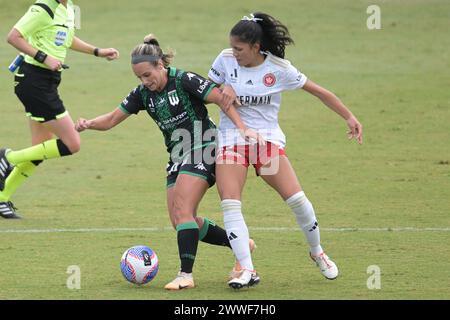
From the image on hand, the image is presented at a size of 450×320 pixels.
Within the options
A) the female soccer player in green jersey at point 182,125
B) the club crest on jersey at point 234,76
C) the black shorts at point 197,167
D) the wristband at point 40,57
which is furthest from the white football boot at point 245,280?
the wristband at point 40,57

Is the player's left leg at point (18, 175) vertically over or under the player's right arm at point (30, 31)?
under

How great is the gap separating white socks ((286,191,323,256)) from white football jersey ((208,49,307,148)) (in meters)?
0.50

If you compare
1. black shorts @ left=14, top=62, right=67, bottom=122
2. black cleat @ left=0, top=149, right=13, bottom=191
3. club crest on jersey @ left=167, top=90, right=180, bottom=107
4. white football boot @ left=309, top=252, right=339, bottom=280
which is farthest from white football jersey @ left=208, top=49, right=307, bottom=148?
black cleat @ left=0, top=149, right=13, bottom=191

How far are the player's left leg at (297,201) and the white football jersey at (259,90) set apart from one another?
0.28 metres

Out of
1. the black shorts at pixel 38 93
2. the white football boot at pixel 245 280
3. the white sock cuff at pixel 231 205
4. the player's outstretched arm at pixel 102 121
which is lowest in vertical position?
the white football boot at pixel 245 280

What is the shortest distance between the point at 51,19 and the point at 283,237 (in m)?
3.66

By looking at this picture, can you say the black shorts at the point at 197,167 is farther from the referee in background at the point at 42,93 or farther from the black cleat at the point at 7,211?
the black cleat at the point at 7,211

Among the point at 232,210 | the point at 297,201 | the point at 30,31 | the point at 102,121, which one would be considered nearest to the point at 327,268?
the point at 297,201

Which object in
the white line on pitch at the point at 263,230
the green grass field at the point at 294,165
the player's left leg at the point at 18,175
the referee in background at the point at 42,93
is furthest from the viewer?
the player's left leg at the point at 18,175

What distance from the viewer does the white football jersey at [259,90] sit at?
30.2 ft

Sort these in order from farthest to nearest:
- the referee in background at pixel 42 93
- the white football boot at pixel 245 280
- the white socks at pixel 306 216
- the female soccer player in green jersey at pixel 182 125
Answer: the referee in background at pixel 42 93
the white socks at pixel 306 216
the female soccer player in green jersey at pixel 182 125
the white football boot at pixel 245 280

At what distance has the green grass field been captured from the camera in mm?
9570

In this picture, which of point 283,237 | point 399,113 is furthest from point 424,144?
point 283,237

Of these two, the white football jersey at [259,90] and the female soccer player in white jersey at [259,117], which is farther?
the white football jersey at [259,90]
